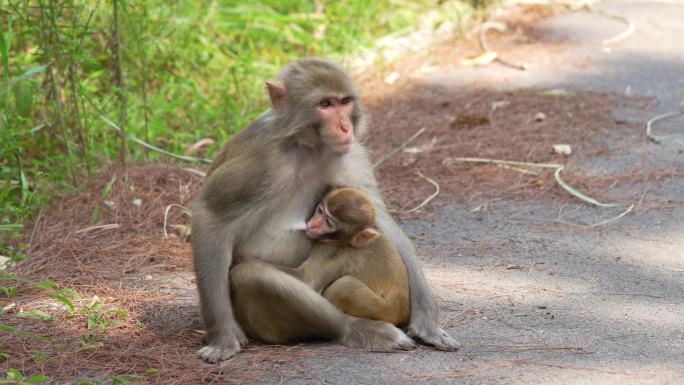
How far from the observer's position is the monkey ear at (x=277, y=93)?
16.7 ft

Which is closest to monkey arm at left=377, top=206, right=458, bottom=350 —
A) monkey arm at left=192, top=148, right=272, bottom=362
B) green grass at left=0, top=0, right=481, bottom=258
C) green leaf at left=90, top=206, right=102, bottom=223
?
monkey arm at left=192, top=148, right=272, bottom=362

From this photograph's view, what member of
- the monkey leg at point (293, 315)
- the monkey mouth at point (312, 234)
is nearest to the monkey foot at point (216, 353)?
the monkey leg at point (293, 315)

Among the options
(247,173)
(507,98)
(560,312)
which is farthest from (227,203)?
(507,98)

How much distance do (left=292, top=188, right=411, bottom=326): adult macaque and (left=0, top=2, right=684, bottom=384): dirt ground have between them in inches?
10.8

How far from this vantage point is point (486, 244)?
6.75 m

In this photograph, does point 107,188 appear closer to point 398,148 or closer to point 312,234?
point 398,148

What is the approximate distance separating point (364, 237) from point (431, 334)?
593 millimetres

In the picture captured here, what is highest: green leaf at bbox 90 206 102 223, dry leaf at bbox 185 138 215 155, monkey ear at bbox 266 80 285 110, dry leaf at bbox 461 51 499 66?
monkey ear at bbox 266 80 285 110

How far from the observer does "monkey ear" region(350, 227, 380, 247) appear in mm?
5012

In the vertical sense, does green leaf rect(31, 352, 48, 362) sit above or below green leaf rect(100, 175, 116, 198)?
above

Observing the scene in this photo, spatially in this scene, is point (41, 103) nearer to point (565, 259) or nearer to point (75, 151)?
point (75, 151)

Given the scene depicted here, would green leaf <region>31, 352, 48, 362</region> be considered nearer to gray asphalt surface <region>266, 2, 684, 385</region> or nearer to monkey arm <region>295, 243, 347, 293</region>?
gray asphalt surface <region>266, 2, 684, 385</region>

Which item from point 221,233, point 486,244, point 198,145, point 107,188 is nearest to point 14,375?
point 221,233

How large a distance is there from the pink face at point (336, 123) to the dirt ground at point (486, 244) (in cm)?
101
